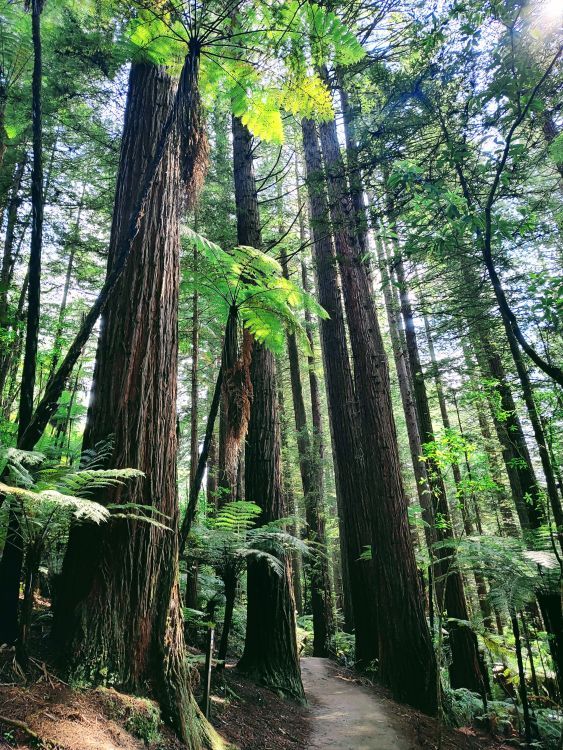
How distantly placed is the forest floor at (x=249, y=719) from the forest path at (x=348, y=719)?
0.01 meters

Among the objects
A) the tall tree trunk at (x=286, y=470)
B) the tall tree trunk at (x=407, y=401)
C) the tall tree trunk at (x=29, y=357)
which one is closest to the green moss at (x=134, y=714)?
the tall tree trunk at (x=29, y=357)

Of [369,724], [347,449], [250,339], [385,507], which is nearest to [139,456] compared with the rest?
[250,339]

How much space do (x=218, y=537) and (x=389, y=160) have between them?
501cm

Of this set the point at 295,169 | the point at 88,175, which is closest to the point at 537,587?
the point at 88,175

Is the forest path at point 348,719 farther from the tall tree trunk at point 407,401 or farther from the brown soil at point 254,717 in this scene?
the tall tree trunk at point 407,401

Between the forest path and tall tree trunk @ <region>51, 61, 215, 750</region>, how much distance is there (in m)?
2.07

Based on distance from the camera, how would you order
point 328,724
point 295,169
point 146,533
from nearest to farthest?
point 146,533, point 328,724, point 295,169

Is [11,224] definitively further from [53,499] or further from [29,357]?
[53,499]

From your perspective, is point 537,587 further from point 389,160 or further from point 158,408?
point 389,160

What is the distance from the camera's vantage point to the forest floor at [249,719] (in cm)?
207

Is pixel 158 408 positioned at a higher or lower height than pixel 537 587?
higher

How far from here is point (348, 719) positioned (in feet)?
16.0

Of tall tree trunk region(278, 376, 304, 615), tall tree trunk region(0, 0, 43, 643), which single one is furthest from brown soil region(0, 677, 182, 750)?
tall tree trunk region(278, 376, 304, 615)

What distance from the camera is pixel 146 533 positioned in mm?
3070
